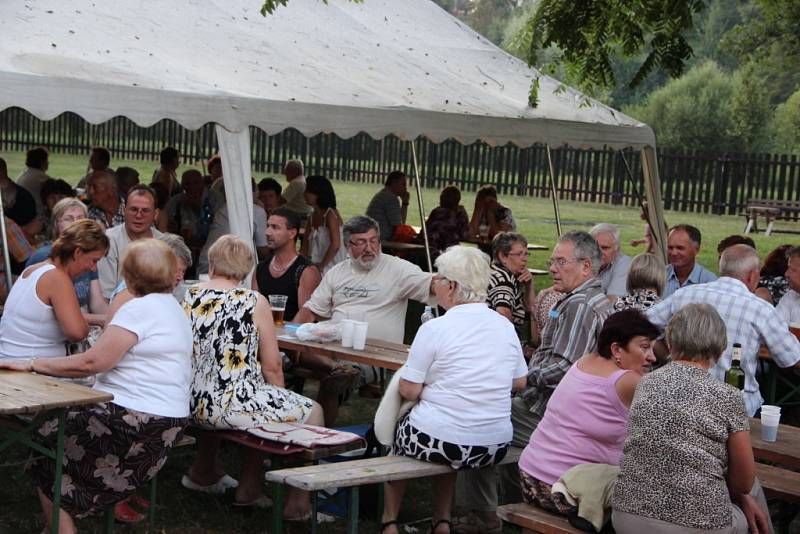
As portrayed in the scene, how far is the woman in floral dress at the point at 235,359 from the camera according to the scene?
4.97m

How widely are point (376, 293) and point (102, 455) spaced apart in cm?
240

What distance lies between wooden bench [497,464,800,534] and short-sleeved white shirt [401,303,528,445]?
42 cm

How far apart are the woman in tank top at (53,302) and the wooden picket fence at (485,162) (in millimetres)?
20157

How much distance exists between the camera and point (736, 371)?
5.28m

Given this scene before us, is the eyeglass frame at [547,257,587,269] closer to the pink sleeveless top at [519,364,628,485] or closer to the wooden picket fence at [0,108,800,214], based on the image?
the pink sleeveless top at [519,364,628,485]

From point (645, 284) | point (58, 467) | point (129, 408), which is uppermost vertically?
point (645, 284)

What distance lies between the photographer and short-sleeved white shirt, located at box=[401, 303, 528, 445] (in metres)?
4.56

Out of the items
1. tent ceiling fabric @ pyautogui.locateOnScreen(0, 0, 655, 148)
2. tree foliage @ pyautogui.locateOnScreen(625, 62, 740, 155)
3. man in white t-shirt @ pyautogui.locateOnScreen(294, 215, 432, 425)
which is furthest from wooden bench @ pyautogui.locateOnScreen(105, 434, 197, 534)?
tree foliage @ pyautogui.locateOnScreen(625, 62, 740, 155)

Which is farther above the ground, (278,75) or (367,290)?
(278,75)

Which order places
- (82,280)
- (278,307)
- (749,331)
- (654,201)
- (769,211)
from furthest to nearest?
(769,211), (654,201), (278,307), (82,280), (749,331)

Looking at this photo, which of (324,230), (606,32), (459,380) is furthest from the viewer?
(324,230)

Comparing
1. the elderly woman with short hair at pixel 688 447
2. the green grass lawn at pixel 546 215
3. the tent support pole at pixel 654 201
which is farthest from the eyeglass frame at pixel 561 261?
the green grass lawn at pixel 546 215

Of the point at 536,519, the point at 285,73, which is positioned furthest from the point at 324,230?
the point at 536,519

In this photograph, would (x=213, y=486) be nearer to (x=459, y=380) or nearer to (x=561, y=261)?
(x=459, y=380)
